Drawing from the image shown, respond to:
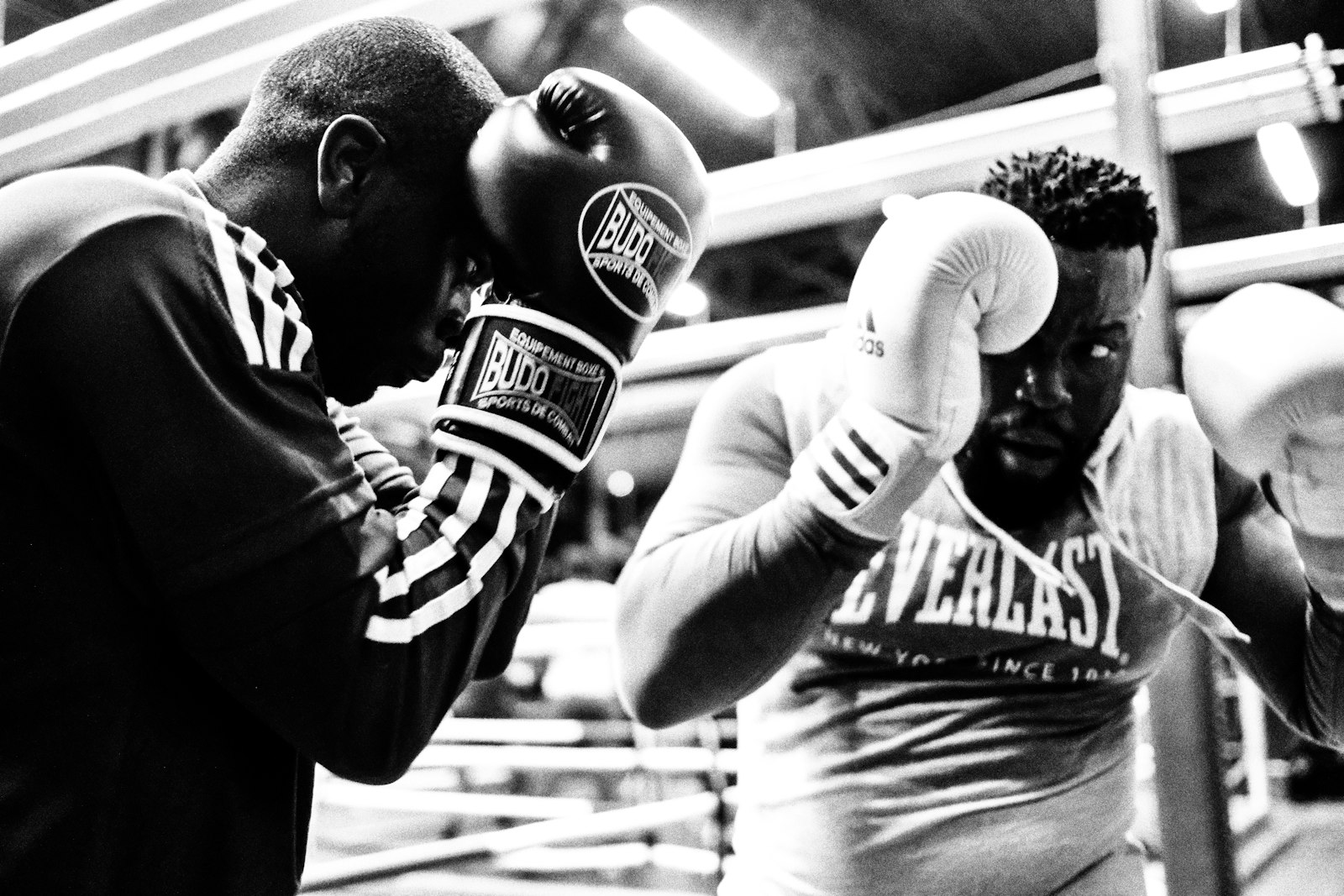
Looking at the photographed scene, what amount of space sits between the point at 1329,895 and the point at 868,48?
16.3 ft

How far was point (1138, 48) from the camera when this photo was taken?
4.79 ft

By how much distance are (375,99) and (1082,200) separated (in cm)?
81

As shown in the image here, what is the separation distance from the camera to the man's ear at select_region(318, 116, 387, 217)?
0.87 meters

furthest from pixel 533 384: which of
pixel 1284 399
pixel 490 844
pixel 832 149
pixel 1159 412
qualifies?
pixel 490 844

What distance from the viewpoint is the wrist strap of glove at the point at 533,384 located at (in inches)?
33.3

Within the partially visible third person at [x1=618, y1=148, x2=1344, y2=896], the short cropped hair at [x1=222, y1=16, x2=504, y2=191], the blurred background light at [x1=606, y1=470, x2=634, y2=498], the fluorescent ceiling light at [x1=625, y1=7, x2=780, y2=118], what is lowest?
the partially visible third person at [x1=618, y1=148, x2=1344, y2=896]

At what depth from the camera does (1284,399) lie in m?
0.96

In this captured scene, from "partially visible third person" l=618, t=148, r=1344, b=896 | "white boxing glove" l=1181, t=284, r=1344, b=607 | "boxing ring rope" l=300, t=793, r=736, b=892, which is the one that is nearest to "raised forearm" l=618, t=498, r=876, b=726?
"partially visible third person" l=618, t=148, r=1344, b=896

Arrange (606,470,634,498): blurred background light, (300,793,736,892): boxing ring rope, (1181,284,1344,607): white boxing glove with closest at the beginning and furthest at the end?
(1181,284,1344,607): white boxing glove < (300,793,736,892): boxing ring rope < (606,470,634,498): blurred background light

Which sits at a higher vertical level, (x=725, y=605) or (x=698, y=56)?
(x=698, y=56)

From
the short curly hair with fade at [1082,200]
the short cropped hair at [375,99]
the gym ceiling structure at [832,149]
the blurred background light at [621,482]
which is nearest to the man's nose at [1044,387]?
the short curly hair with fade at [1082,200]

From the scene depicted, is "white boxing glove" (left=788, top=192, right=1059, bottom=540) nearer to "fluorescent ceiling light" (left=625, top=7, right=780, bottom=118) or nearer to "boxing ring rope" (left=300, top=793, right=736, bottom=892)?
"boxing ring rope" (left=300, top=793, right=736, bottom=892)

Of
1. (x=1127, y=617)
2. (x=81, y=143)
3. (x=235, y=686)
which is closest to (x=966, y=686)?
(x=1127, y=617)

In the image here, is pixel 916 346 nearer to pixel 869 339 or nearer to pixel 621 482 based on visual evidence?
pixel 869 339
